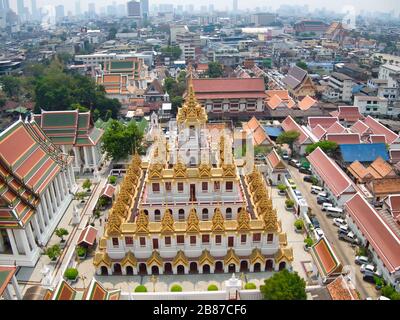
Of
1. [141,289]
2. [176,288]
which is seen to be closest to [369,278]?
[176,288]

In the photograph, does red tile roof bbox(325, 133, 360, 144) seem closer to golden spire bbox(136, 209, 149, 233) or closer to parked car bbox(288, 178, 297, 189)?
parked car bbox(288, 178, 297, 189)

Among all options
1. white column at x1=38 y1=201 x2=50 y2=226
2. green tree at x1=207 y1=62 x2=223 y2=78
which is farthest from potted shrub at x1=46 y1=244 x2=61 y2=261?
green tree at x1=207 y1=62 x2=223 y2=78

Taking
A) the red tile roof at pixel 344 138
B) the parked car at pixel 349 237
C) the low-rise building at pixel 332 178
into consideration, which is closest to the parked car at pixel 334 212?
the low-rise building at pixel 332 178

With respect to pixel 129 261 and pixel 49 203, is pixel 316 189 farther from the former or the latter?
pixel 49 203

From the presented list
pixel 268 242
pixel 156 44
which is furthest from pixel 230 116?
pixel 156 44

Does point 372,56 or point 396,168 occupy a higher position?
point 372,56

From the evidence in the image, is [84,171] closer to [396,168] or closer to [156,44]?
[396,168]

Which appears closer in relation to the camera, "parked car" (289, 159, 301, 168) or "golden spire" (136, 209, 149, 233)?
"golden spire" (136, 209, 149, 233)

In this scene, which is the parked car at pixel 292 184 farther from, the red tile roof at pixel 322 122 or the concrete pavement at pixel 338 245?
the red tile roof at pixel 322 122
